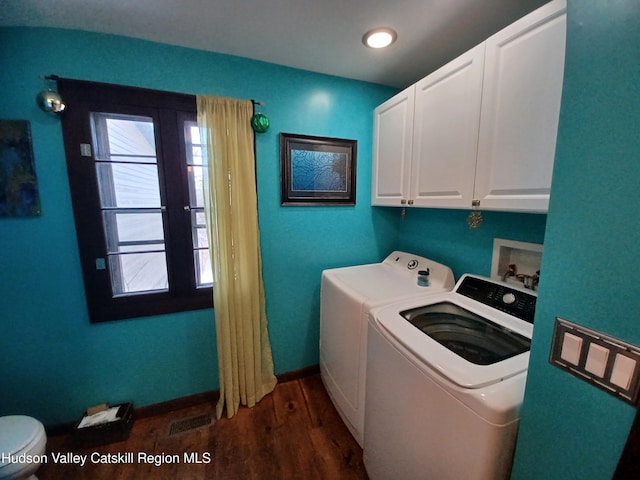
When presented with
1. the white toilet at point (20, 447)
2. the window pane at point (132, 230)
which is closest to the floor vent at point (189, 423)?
the white toilet at point (20, 447)

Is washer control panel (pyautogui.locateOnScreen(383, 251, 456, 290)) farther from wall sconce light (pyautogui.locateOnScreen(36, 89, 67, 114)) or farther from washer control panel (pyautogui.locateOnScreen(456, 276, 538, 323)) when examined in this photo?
wall sconce light (pyautogui.locateOnScreen(36, 89, 67, 114))

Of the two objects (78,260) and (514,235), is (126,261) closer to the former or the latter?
(78,260)

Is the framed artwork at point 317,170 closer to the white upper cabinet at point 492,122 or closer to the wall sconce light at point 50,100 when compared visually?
the white upper cabinet at point 492,122

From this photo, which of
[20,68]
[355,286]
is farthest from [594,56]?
[20,68]

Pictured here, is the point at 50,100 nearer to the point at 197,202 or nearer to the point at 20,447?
the point at 197,202

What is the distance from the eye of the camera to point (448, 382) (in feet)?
2.54

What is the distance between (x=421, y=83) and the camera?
57.0 inches

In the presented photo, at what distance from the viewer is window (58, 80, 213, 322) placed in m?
1.40

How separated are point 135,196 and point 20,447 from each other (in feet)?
4.37

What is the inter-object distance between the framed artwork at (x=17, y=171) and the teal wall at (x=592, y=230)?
230 cm

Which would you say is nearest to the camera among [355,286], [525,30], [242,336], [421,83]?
[525,30]

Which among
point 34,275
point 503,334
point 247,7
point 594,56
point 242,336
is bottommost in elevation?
point 242,336

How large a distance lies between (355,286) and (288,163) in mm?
1023

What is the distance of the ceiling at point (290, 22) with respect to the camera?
3.76ft
